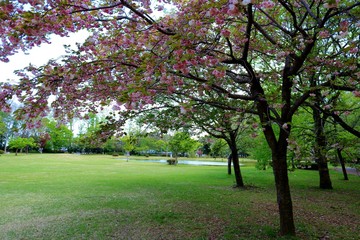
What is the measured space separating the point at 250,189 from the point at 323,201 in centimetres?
346

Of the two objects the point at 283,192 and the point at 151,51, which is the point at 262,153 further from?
the point at 151,51

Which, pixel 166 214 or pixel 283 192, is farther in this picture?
pixel 166 214

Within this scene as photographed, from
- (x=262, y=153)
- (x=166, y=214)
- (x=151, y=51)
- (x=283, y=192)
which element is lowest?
(x=166, y=214)

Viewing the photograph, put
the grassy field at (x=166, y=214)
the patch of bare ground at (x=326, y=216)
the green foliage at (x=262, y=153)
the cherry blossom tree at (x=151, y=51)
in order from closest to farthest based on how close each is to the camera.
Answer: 1. the cherry blossom tree at (x=151, y=51)
2. the grassy field at (x=166, y=214)
3. the patch of bare ground at (x=326, y=216)
4. the green foliage at (x=262, y=153)

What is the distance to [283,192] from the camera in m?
5.63

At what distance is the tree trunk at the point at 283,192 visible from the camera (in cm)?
562

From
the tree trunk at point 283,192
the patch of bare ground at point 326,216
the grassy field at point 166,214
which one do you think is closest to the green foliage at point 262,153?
the grassy field at point 166,214

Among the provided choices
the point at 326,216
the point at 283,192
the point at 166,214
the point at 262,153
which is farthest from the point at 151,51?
the point at 262,153

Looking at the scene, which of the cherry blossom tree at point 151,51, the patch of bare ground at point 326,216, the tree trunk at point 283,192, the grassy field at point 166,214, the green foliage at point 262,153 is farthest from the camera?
the green foliage at point 262,153

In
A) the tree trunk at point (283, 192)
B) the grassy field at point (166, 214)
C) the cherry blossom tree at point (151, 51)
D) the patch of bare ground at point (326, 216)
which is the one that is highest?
the cherry blossom tree at point (151, 51)

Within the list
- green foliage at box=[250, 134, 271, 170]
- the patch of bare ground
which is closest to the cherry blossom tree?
the patch of bare ground

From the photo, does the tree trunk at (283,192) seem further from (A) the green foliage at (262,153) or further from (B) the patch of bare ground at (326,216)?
(A) the green foliage at (262,153)

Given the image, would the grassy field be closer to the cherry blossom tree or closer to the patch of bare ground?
the patch of bare ground

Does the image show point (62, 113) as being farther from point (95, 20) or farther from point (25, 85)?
point (95, 20)
